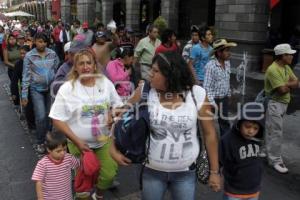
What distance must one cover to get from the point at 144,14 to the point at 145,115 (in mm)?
23446

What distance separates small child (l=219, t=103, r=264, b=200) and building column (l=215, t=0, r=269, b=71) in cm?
1098

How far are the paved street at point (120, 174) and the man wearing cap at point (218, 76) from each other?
3.86ft

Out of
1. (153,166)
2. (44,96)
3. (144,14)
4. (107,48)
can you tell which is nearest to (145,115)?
(153,166)

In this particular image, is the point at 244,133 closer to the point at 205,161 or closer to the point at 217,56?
the point at 205,161

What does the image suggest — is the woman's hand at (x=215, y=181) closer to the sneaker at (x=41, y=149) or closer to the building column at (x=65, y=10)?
the sneaker at (x=41, y=149)

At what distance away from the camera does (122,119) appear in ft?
10.2

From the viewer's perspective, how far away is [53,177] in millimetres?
3822

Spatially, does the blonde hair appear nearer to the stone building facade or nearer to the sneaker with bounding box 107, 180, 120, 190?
the sneaker with bounding box 107, 180, 120, 190

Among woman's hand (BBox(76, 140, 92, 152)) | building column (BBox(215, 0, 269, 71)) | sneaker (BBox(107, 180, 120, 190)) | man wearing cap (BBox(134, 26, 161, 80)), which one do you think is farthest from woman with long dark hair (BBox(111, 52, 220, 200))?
building column (BBox(215, 0, 269, 71))

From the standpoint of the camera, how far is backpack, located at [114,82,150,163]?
2984 millimetres

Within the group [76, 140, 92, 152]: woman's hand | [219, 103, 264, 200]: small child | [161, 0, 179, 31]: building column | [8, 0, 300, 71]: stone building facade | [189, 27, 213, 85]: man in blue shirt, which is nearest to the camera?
[219, 103, 264, 200]: small child

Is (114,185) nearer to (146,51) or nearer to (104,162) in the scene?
(104,162)

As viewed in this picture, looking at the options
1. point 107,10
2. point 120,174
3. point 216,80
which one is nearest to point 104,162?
point 120,174

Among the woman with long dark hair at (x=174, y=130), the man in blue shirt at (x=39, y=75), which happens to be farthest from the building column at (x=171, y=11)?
the woman with long dark hair at (x=174, y=130)
